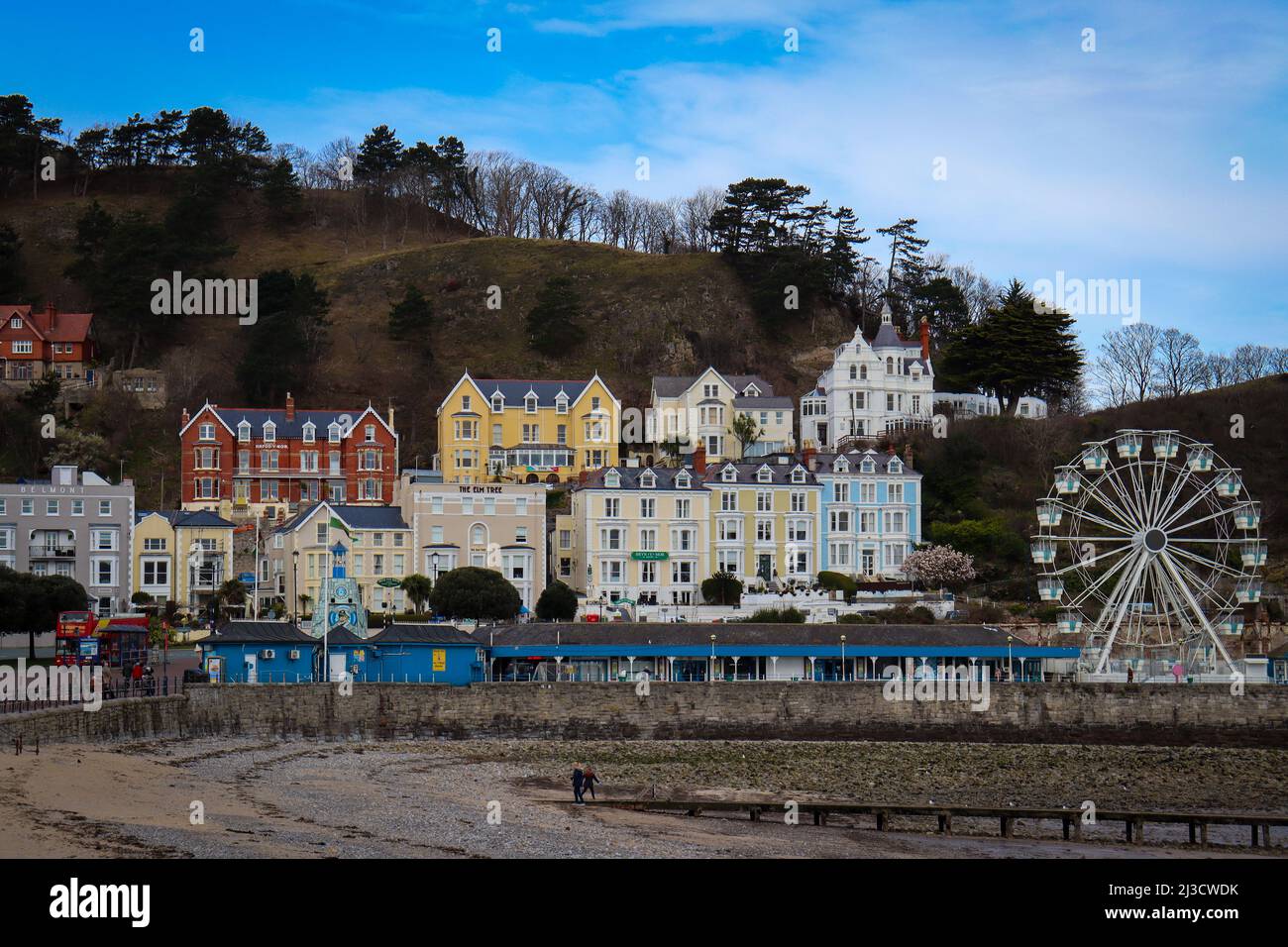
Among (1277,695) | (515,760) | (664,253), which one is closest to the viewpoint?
(515,760)

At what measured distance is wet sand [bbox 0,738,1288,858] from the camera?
104 ft

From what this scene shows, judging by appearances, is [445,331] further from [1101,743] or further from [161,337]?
[1101,743]

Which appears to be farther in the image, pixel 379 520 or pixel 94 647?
pixel 379 520

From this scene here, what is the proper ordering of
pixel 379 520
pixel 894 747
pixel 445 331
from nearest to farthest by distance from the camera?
pixel 894 747
pixel 379 520
pixel 445 331

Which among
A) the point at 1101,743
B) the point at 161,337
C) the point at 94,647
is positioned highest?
the point at 161,337

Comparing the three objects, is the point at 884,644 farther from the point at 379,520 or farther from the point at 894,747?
the point at 379,520

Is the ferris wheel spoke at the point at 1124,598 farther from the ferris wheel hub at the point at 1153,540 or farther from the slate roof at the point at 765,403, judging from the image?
the slate roof at the point at 765,403

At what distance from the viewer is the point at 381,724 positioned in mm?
55000

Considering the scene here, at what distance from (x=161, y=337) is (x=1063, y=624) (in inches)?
2589

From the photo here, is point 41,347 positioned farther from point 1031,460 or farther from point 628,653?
point 1031,460

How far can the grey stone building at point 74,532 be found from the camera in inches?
2955

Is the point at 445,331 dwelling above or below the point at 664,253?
below

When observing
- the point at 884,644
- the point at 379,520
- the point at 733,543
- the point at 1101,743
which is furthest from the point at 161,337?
the point at 1101,743

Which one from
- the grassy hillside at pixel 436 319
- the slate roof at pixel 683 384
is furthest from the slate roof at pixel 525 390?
the grassy hillside at pixel 436 319
